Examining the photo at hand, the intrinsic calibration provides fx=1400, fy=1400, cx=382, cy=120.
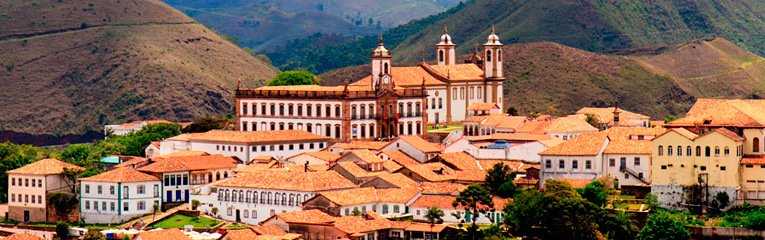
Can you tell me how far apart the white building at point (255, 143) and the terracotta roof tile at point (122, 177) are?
9884 millimetres

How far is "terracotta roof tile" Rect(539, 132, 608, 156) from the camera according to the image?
79.3 m

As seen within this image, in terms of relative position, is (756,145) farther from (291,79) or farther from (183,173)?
(291,79)

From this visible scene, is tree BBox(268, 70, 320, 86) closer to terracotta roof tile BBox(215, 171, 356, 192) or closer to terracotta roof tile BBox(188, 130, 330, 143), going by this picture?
terracotta roof tile BBox(188, 130, 330, 143)

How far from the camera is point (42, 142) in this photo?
507ft

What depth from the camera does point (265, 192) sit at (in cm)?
8012

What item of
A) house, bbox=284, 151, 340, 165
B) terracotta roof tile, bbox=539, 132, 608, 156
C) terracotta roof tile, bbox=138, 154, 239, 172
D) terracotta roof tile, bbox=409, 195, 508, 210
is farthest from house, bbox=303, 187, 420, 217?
terracotta roof tile, bbox=138, 154, 239, 172

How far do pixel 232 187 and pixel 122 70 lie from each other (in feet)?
296

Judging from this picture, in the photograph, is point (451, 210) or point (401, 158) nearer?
point (451, 210)

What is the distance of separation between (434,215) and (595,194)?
8780 millimetres

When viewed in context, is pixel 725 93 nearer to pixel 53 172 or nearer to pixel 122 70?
pixel 122 70

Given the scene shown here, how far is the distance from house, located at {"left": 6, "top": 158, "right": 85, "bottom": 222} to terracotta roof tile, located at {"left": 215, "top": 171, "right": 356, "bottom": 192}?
40.5ft

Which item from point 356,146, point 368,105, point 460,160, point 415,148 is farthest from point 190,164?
point 368,105

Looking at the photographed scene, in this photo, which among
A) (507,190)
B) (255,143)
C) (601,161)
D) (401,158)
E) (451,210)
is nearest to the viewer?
(451,210)

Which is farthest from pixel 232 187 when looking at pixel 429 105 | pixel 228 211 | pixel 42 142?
pixel 42 142
